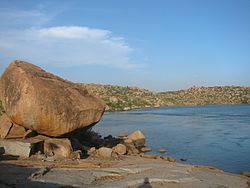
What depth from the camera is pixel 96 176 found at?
1442 centimetres

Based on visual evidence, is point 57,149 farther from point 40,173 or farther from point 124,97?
point 124,97

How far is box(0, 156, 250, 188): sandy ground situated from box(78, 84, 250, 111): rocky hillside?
95465 millimetres

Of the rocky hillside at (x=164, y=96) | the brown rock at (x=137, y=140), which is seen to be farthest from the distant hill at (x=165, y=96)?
the brown rock at (x=137, y=140)

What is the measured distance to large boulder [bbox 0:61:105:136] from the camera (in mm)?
19000

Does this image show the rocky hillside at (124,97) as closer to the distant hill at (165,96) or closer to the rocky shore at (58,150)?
the distant hill at (165,96)

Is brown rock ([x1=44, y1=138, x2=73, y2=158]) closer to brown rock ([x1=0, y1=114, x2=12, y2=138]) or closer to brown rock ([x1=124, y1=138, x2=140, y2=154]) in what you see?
brown rock ([x1=0, y1=114, x2=12, y2=138])

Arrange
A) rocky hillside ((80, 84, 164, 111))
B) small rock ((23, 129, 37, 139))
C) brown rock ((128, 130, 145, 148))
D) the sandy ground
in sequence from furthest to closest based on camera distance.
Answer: rocky hillside ((80, 84, 164, 111))
brown rock ((128, 130, 145, 148))
small rock ((23, 129, 37, 139))
the sandy ground

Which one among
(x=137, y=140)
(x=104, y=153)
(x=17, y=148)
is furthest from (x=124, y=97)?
(x=17, y=148)

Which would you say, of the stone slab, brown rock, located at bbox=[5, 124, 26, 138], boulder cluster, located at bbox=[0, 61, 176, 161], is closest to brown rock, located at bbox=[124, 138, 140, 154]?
boulder cluster, located at bbox=[0, 61, 176, 161]

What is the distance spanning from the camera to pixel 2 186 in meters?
11.7

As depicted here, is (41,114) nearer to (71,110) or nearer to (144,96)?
(71,110)

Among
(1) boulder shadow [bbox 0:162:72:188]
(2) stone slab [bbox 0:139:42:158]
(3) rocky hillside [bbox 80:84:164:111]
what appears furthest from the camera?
(3) rocky hillside [bbox 80:84:164:111]

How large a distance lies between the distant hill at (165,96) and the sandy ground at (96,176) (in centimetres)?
9590

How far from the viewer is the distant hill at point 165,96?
403ft
